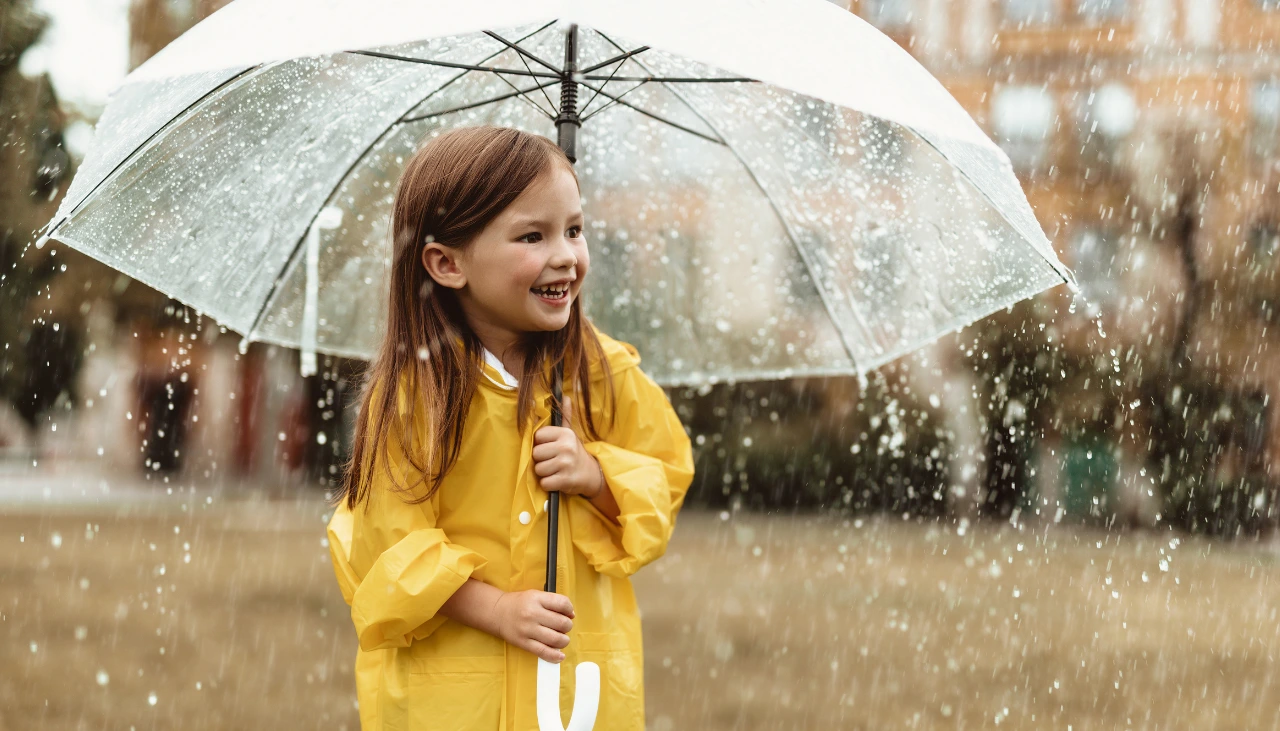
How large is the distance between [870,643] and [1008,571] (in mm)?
5589

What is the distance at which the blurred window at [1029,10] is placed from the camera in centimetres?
2464

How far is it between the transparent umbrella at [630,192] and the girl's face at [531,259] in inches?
11.8

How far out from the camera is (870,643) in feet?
23.2

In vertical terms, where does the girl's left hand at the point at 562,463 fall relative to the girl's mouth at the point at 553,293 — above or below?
below

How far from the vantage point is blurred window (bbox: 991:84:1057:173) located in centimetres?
2267

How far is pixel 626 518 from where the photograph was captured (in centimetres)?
219

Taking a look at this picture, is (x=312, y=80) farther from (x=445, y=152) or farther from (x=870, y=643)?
(x=870, y=643)

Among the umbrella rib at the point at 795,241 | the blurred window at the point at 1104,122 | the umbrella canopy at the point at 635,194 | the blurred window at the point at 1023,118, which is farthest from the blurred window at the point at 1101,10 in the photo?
the umbrella rib at the point at 795,241

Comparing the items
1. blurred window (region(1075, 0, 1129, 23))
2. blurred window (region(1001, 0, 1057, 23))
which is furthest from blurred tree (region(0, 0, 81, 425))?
blurred window (region(1075, 0, 1129, 23))

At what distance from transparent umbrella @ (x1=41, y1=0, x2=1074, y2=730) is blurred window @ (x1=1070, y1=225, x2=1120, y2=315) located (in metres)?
17.3

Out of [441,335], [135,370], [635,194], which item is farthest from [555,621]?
[135,370]

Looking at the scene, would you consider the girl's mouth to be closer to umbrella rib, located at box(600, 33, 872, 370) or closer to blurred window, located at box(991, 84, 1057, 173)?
umbrella rib, located at box(600, 33, 872, 370)

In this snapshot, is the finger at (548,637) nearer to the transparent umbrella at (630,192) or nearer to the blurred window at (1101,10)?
the transparent umbrella at (630,192)

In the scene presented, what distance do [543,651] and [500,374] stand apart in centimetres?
52
